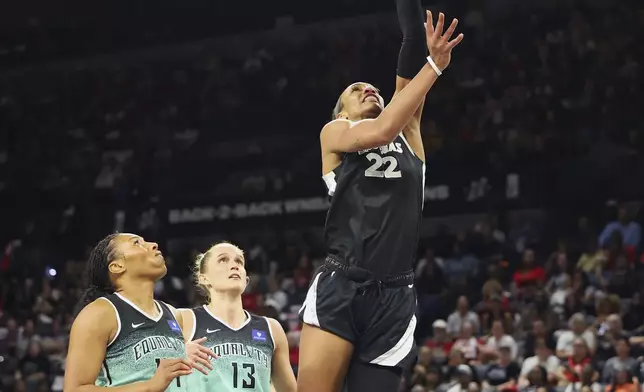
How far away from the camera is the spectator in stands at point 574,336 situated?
9625 mm

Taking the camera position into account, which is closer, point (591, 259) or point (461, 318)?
point (461, 318)

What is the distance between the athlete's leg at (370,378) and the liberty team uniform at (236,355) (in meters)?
1.16

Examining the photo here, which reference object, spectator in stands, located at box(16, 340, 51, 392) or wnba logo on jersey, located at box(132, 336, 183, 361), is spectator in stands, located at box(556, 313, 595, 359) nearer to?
spectator in stands, located at box(16, 340, 51, 392)

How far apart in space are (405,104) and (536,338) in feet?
21.1

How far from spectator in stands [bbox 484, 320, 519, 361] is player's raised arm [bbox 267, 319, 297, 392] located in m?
4.89

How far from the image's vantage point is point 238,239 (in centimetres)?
1449

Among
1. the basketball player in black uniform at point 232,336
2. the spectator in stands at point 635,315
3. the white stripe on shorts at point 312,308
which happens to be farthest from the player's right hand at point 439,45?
the spectator in stands at point 635,315

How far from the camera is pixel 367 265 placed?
13.8 ft

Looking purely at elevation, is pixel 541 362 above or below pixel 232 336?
below

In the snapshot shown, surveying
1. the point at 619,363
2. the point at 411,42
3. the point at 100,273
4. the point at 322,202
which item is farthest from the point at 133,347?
the point at 322,202

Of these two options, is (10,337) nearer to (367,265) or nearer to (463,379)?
(463,379)

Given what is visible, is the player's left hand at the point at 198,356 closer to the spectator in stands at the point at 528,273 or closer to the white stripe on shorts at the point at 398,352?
the white stripe on shorts at the point at 398,352

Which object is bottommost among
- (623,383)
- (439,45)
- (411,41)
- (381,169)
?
(623,383)

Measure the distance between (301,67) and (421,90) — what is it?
12872mm
